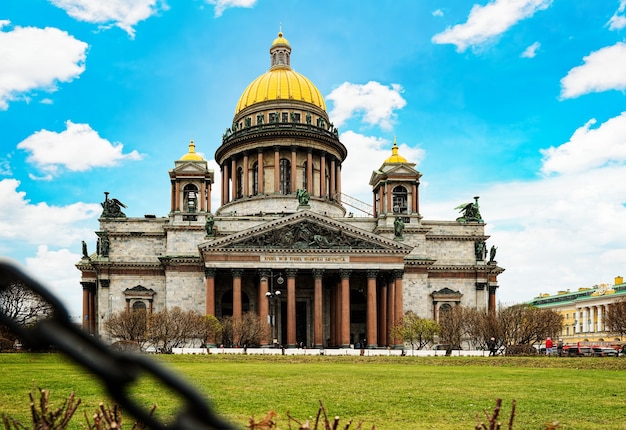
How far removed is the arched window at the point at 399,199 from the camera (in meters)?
69.7

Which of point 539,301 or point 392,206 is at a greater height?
point 392,206

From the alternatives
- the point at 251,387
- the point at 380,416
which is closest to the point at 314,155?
the point at 251,387

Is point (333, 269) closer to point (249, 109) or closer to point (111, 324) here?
point (111, 324)

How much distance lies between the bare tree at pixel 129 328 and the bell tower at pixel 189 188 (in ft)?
56.5

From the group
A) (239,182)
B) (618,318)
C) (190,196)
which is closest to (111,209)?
(190,196)

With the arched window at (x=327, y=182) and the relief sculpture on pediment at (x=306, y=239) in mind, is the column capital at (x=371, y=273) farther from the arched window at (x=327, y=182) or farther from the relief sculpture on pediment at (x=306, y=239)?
the arched window at (x=327, y=182)

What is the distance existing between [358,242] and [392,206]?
10058mm

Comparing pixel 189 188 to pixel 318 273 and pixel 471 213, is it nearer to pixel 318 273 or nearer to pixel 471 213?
pixel 318 273

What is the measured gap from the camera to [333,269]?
60.3m

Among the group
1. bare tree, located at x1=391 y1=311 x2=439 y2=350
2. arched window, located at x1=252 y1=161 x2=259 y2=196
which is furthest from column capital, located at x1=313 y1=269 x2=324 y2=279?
arched window, located at x1=252 y1=161 x2=259 y2=196

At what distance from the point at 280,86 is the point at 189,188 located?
18.9 m

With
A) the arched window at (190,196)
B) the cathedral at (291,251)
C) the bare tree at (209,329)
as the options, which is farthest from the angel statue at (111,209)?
the bare tree at (209,329)

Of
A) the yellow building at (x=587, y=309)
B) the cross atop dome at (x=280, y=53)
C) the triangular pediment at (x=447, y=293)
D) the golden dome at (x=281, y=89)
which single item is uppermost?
the cross atop dome at (x=280, y=53)

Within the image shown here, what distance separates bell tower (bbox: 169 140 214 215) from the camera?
67188mm
